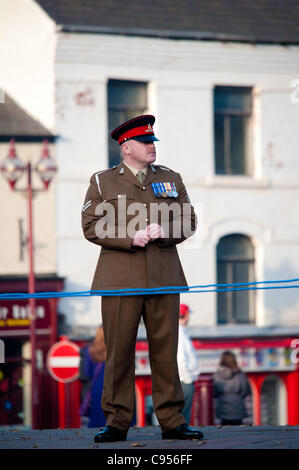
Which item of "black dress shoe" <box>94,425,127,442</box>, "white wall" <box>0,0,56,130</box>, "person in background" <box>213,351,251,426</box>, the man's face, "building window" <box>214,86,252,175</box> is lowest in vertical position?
"person in background" <box>213,351,251,426</box>

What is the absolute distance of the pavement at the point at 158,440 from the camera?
5742 mm

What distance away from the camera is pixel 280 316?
64.8ft

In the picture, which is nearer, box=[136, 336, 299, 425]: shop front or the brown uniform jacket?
the brown uniform jacket

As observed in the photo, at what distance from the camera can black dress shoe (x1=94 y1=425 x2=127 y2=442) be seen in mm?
6062

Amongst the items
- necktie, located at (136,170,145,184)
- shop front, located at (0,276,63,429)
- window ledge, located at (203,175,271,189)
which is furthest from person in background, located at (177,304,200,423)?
window ledge, located at (203,175,271,189)

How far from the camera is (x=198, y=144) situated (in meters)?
19.1

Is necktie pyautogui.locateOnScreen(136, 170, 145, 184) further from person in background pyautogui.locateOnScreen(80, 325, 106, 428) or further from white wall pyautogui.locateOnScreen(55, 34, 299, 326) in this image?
white wall pyautogui.locateOnScreen(55, 34, 299, 326)

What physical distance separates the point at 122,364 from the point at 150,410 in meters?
12.3

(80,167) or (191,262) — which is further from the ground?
(80,167)

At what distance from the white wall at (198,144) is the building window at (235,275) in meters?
0.19

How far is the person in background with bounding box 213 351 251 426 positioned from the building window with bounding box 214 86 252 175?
652 cm

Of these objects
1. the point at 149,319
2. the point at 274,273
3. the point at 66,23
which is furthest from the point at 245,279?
the point at 149,319

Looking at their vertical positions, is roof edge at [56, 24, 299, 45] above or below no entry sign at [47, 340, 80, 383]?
above

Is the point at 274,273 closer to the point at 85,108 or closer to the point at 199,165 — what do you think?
the point at 199,165
